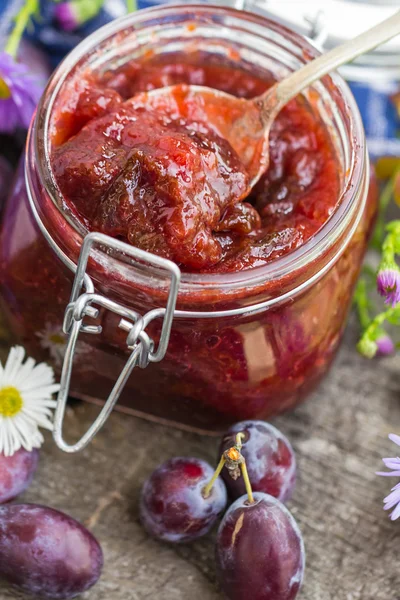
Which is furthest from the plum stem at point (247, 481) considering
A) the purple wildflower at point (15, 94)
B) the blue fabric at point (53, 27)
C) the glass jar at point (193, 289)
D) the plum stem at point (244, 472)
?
the blue fabric at point (53, 27)

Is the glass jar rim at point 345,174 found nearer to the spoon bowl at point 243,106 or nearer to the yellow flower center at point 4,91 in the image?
the spoon bowl at point 243,106

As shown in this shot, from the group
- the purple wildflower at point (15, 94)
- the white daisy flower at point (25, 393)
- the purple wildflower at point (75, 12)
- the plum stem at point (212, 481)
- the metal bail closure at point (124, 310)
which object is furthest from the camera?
the purple wildflower at point (75, 12)

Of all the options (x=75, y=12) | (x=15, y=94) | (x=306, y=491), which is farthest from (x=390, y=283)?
(x=75, y=12)

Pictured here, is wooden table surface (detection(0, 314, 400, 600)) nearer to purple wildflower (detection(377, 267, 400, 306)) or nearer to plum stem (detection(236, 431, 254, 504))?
plum stem (detection(236, 431, 254, 504))

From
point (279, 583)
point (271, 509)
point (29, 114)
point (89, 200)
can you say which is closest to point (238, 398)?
point (271, 509)

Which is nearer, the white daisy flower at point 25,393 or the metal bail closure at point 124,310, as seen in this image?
the metal bail closure at point 124,310

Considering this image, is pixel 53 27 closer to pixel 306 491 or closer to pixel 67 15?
pixel 67 15

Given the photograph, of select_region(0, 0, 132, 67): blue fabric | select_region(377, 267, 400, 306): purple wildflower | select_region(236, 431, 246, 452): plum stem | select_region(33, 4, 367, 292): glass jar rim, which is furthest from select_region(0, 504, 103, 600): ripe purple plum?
select_region(0, 0, 132, 67): blue fabric
